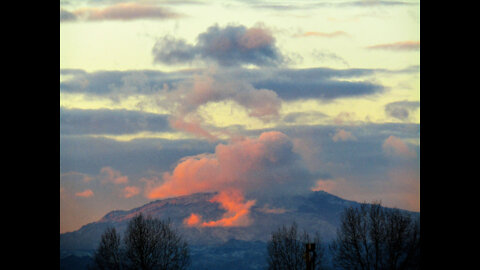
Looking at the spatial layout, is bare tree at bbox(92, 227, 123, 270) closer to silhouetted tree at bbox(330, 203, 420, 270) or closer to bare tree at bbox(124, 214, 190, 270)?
bare tree at bbox(124, 214, 190, 270)

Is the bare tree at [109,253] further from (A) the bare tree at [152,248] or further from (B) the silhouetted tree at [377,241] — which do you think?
(B) the silhouetted tree at [377,241]

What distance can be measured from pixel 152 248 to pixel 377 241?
54.0 feet

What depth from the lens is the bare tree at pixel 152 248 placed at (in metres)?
50.5

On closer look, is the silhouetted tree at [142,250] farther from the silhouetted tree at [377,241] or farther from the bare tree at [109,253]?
the silhouetted tree at [377,241]

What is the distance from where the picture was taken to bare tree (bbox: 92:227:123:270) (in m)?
50.2

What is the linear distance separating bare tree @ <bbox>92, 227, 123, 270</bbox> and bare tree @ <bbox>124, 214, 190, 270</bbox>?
0.73m

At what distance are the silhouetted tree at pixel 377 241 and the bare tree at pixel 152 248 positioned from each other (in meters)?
11.7

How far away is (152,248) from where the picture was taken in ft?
169

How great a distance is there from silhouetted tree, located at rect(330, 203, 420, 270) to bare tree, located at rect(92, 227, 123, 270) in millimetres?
15796

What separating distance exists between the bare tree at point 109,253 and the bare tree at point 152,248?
732 mm

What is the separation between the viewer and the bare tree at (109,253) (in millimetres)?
50156

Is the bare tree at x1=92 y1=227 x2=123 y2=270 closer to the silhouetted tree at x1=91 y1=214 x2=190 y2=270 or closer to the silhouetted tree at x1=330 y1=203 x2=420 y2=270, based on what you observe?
the silhouetted tree at x1=91 y1=214 x2=190 y2=270
